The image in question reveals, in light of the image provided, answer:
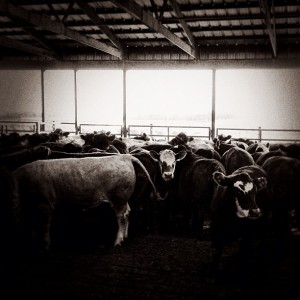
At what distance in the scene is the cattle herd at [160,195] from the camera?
4434 mm

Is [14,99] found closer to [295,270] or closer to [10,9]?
[10,9]

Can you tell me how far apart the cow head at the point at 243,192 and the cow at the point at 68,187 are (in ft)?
4.92

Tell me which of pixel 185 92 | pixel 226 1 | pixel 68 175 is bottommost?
pixel 68 175

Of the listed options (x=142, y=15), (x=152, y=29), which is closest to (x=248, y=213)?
(x=142, y=15)

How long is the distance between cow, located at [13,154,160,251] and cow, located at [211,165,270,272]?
1.32 metres

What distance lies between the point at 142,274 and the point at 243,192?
1383 mm

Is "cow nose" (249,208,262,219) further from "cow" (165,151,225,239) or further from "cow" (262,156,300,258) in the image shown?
"cow" (165,151,225,239)

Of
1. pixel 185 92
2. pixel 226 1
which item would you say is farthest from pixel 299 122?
pixel 226 1

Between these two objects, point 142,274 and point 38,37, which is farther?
point 38,37

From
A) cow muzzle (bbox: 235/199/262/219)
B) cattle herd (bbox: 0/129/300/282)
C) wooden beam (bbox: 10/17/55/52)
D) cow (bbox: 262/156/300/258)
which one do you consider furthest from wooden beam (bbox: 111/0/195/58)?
cow muzzle (bbox: 235/199/262/219)

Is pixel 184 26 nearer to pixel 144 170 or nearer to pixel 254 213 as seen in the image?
pixel 144 170

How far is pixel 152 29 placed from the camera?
1138 centimetres

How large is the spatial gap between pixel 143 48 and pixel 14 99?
44.4 ft

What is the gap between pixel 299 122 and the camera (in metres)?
22.4
